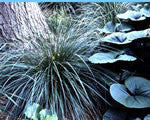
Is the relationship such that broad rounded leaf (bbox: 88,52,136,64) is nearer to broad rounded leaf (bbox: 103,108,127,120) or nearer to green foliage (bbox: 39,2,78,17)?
broad rounded leaf (bbox: 103,108,127,120)

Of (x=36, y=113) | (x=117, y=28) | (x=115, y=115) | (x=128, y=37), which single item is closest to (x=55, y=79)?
(x=36, y=113)

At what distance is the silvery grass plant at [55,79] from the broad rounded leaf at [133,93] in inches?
9.5

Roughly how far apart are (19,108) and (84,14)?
2.64 meters

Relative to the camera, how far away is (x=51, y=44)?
2496 millimetres

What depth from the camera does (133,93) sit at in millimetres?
2037

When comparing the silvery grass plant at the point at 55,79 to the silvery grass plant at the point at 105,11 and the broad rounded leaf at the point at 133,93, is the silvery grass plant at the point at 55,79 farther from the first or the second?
A: the silvery grass plant at the point at 105,11

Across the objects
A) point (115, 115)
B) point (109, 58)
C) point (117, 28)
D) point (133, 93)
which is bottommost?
point (115, 115)

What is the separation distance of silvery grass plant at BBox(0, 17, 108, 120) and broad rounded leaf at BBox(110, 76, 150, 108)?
0.24 meters

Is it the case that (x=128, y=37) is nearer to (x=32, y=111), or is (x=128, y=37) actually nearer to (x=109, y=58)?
(x=109, y=58)

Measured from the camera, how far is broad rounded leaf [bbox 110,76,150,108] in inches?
74.4

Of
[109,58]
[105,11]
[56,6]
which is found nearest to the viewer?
[109,58]

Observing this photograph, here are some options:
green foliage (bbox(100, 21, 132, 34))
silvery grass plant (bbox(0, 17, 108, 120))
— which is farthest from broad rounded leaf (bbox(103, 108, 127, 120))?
green foliage (bbox(100, 21, 132, 34))

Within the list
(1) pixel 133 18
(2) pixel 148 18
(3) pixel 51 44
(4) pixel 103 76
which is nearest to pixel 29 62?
(3) pixel 51 44

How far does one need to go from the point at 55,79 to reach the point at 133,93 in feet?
2.78
